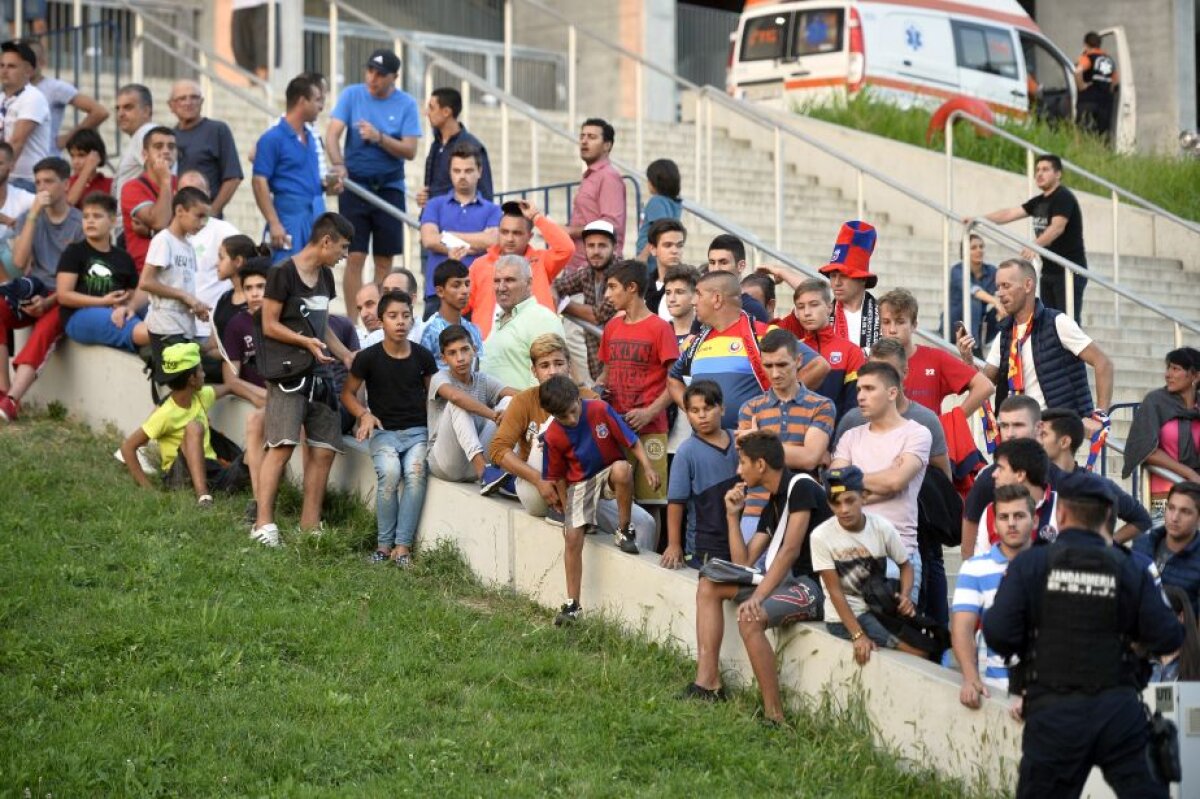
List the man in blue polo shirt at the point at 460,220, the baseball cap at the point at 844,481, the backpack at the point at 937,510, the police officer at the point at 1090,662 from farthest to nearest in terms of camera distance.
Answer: the man in blue polo shirt at the point at 460,220, the backpack at the point at 937,510, the baseball cap at the point at 844,481, the police officer at the point at 1090,662

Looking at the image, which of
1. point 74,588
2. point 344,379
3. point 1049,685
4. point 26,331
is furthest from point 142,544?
point 1049,685

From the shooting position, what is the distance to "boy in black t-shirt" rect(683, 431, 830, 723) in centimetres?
852

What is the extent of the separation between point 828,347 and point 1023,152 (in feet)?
36.5

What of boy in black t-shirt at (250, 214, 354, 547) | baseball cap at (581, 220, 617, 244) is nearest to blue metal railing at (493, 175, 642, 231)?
baseball cap at (581, 220, 617, 244)

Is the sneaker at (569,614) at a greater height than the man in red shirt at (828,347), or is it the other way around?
the man in red shirt at (828,347)

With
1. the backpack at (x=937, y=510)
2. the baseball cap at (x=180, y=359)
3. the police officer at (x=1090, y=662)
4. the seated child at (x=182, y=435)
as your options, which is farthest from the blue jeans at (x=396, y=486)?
the police officer at (x=1090, y=662)

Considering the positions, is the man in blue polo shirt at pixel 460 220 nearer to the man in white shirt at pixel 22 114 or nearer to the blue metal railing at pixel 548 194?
the blue metal railing at pixel 548 194

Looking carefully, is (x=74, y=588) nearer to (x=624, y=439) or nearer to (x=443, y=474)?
(x=443, y=474)

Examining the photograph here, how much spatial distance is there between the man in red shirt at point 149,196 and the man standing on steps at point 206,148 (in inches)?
7.4

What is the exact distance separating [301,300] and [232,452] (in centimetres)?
153

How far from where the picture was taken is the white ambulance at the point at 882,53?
71.1 ft

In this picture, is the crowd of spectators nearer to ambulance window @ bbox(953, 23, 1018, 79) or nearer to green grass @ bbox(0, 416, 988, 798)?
green grass @ bbox(0, 416, 988, 798)

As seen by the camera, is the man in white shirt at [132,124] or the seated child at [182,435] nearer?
the seated child at [182,435]

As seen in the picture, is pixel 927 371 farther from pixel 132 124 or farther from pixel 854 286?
pixel 132 124
